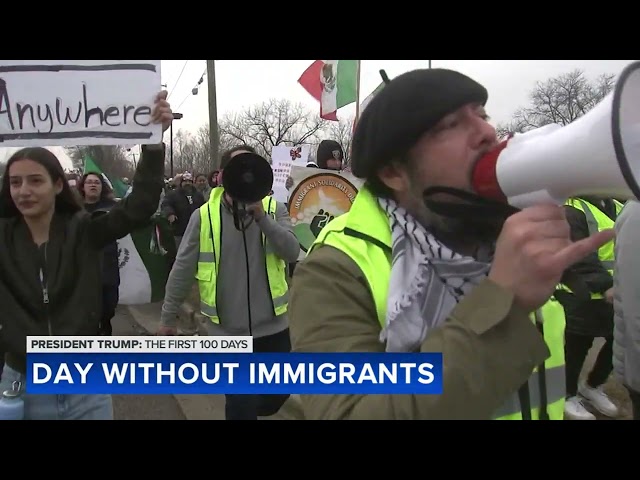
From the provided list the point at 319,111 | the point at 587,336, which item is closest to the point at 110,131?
the point at 319,111

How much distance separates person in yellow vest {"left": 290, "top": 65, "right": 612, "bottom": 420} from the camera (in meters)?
0.87

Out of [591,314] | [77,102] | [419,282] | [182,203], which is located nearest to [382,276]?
[419,282]

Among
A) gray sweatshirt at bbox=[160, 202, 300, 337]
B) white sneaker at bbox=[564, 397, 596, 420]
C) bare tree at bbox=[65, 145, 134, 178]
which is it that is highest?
bare tree at bbox=[65, 145, 134, 178]

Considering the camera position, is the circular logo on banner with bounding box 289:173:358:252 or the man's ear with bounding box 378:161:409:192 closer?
the man's ear with bounding box 378:161:409:192

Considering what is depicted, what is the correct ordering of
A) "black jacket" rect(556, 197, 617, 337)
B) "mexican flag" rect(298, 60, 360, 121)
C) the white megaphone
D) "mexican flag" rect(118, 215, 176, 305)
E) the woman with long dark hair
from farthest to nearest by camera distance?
"mexican flag" rect(118, 215, 176, 305)
the woman with long dark hair
"mexican flag" rect(298, 60, 360, 121)
"black jacket" rect(556, 197, 617, 337)
the white megaphone

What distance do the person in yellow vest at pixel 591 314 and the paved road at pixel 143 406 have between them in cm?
100

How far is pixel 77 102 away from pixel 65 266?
0.51 m

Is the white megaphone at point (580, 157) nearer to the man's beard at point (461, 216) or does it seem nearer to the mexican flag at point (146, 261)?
the man's beard at point (461, 216)

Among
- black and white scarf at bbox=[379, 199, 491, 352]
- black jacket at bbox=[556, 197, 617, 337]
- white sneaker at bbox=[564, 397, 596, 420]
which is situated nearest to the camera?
black and white scarf at bbox=[379, 199, 491, 352]

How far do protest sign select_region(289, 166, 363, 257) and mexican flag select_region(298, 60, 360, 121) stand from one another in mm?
568

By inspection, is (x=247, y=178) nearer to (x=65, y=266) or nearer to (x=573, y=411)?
(x=65, y=266)

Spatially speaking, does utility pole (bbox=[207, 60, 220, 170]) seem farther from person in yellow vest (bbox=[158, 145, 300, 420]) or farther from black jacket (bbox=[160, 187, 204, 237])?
black jacket (bbox=[160, 187, 204, 237])

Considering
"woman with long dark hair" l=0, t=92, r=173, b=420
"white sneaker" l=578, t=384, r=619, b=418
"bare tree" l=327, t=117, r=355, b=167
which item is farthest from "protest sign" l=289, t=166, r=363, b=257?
"white sneaker" l=578, t=384, r=619, b=418

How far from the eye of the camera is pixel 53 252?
178 centimetres
